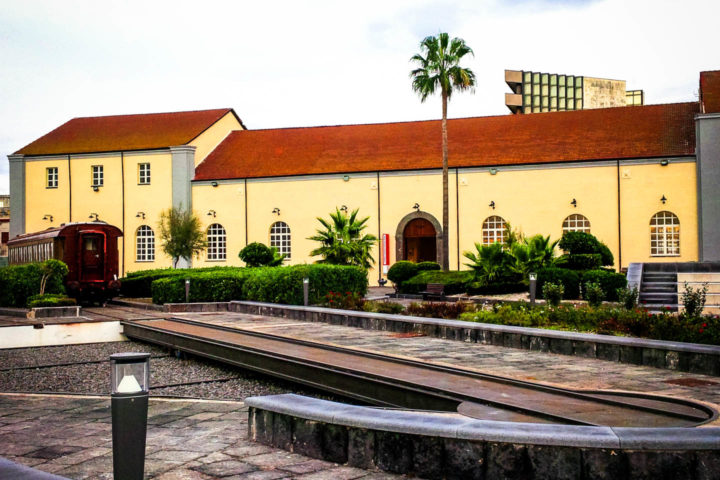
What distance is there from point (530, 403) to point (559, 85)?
94.6 meters

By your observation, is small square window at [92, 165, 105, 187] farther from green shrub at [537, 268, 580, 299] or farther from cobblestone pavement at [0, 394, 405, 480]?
cobblestone pavement at [0, 394, 405, 480]

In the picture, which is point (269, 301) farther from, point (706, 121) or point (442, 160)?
point (706, 121)

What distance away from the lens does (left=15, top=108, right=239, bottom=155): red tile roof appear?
43.3 meters

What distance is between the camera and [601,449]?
481 centimetres

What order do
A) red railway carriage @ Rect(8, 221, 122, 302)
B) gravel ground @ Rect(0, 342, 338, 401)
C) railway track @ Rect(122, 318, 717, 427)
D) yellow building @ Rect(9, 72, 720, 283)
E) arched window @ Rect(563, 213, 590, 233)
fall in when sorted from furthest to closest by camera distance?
arched window @ Rect(563, 213, 590, 233) → yellow building @ Rect(9, 72, 720, 283) → red railway carriage @ Rect(8, 221, 122, 302) → gravel ground @ Rect(0, 342, 338, 401) → railway track @ Rect(122, 318, 717, 427)

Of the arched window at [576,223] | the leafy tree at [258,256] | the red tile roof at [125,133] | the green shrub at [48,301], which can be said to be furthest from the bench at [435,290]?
the red tile roof at [125,133]

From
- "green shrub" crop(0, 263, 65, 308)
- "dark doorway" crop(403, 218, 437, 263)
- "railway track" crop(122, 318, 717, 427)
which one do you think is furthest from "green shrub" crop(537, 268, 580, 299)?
"green shrub" crop(0, 263, 65, 308)

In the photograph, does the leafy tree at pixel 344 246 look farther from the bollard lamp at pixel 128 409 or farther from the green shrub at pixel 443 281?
the bollard lamp at pixel 128 409

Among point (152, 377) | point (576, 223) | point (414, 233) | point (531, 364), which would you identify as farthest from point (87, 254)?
point (576, 223)

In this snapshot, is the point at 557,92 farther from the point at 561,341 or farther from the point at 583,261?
the point at 561,341

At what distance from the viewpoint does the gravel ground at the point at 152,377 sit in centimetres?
1163

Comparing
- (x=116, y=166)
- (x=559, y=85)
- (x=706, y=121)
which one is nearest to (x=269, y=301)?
(x=706, y=121)

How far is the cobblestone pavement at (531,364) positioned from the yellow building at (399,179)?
22748mm

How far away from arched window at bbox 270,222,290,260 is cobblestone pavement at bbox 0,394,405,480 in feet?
101
